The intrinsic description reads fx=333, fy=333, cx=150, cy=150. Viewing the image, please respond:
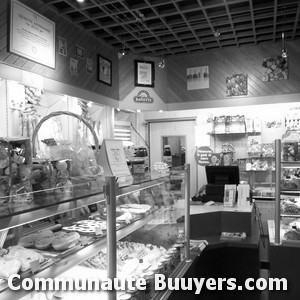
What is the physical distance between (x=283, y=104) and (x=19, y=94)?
498cm

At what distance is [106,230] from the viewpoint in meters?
1.50

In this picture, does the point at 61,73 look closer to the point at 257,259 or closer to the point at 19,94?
the point at 19,94

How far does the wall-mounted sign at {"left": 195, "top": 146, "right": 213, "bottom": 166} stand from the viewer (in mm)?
7102

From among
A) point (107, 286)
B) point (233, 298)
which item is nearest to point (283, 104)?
point (233, 298)

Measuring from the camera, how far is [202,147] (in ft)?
23.6

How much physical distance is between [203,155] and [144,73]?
2287mm

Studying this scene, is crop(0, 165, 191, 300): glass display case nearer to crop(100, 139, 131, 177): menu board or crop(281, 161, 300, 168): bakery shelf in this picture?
crop(100, 139, 131, 177): menu board

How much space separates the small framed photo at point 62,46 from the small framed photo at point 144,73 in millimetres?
2299

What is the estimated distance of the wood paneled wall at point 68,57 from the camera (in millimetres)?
4227

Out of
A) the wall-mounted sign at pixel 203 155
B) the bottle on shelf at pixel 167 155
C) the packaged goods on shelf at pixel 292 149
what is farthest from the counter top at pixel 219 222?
the bottle on shelf at pixel 167 155

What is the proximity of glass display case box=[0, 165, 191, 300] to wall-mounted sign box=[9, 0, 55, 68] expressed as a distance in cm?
304

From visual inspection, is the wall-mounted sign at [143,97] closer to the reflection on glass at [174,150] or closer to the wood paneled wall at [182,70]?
the wood paneled wall at [182,70]

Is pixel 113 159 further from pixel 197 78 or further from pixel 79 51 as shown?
pixel 197 78

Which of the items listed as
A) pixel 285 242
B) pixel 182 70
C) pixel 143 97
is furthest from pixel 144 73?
pixel 285 242
